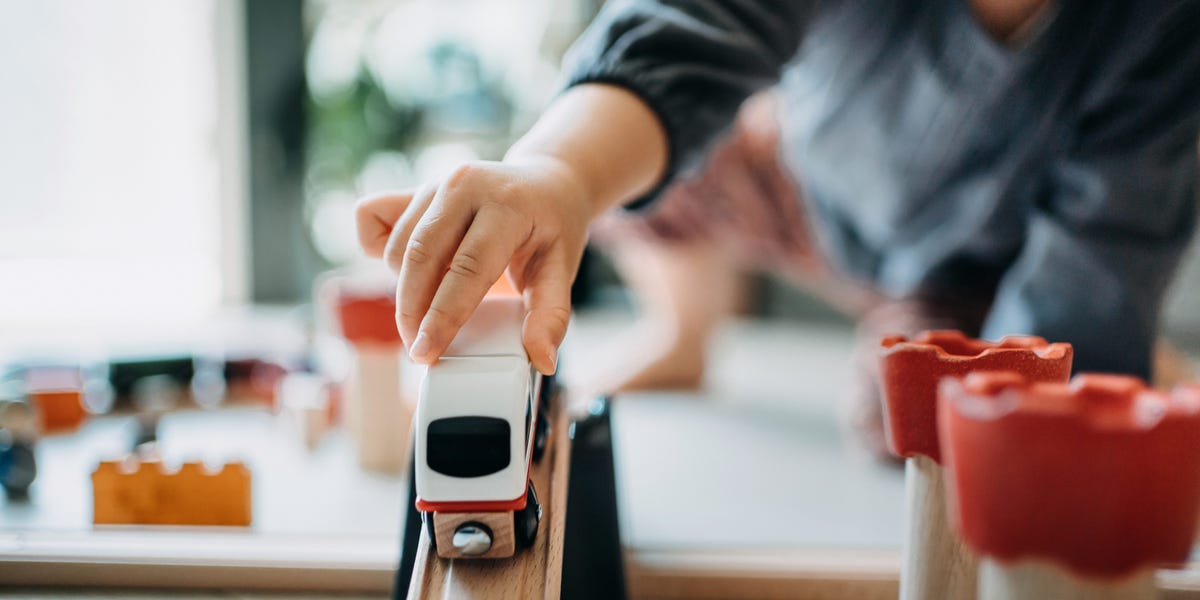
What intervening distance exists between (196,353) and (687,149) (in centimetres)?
61

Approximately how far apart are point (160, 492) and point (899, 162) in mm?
582

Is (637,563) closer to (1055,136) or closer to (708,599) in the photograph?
(708,599)

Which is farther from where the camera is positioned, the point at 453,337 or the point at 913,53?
the point at 913,53

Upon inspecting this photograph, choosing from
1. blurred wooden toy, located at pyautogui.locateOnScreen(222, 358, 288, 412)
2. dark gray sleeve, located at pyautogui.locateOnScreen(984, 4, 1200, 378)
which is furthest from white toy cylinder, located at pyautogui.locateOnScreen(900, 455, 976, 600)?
blurred wooden toy, located at pyautogui.locateOnScreen(222, 358, 288, 412)

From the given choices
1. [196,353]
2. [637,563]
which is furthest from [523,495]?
[196,353]

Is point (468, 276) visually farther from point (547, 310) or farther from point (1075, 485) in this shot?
point (1075, 485)

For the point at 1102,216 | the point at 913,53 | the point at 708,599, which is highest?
the point at 913,53

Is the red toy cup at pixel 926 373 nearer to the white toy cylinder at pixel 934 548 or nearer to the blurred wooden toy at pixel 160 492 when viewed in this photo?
the white toy cylinder at pixel 934 548

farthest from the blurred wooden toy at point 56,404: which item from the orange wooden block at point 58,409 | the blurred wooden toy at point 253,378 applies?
the blurred wooden toy at point 253,378

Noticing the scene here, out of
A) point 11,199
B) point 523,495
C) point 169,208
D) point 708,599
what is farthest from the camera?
point 169,208

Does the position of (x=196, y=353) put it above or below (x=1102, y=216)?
below

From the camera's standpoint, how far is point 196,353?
88 centimetres

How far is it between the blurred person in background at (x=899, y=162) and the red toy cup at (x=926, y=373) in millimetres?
135

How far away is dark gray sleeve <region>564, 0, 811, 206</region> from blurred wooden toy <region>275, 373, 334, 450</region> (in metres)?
0.38
